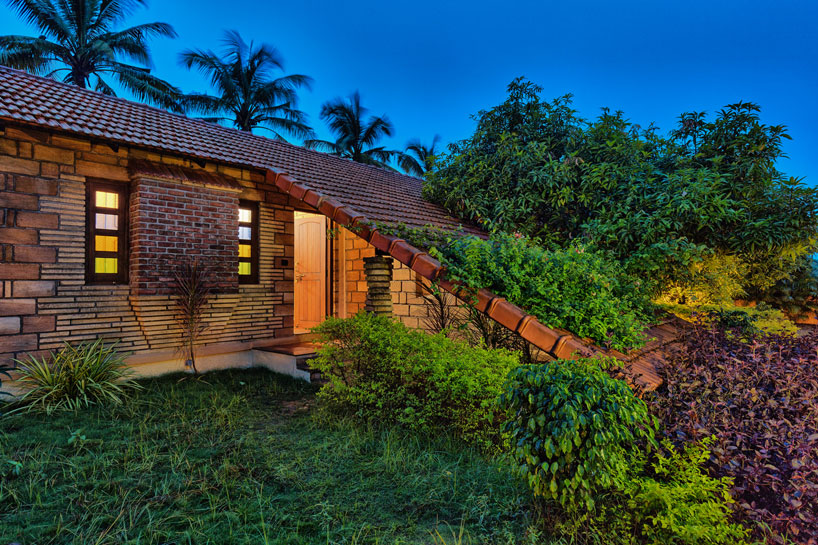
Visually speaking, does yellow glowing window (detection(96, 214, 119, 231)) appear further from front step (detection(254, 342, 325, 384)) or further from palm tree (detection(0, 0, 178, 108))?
palm tree (detection(0, 0, 178, 108))

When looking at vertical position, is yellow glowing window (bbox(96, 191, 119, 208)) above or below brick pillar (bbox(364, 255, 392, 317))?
above

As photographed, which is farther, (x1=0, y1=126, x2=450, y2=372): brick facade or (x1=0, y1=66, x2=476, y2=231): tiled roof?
(x1=0, y1=66, x2=476, y2=231): tiled roof

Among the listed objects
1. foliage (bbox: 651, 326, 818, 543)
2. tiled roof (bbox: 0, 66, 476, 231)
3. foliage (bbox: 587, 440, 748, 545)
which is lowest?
foliage (bbox: 587, 440, 748, 545)

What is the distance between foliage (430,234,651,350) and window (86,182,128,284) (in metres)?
4.53

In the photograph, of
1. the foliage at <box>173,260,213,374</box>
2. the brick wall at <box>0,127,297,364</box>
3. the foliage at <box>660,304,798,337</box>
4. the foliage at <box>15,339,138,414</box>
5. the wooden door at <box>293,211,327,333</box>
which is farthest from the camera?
the wooden door at <box>293,211,327,333</box>

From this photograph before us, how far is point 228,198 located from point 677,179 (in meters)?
6.94

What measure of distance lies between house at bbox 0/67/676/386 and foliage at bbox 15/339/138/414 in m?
0.29

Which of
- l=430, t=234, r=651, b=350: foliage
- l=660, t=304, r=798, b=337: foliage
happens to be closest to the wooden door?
l=430, t=234, r=651, b=350: foliage

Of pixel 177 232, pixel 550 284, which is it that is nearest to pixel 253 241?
pixel 177 232

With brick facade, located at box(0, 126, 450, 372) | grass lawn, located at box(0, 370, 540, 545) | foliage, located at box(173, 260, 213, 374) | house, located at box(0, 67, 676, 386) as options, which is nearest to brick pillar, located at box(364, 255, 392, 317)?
house, located at box(0, 67, 676, 386)

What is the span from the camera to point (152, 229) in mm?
5543

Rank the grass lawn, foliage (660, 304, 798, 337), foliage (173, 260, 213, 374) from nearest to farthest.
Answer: the grass lawn < foliage (660, 304, 798, 337) < foliage (173, 260, 213, 374)

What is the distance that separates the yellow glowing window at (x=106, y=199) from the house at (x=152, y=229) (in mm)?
22

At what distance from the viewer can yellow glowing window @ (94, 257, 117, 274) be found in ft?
17.8
